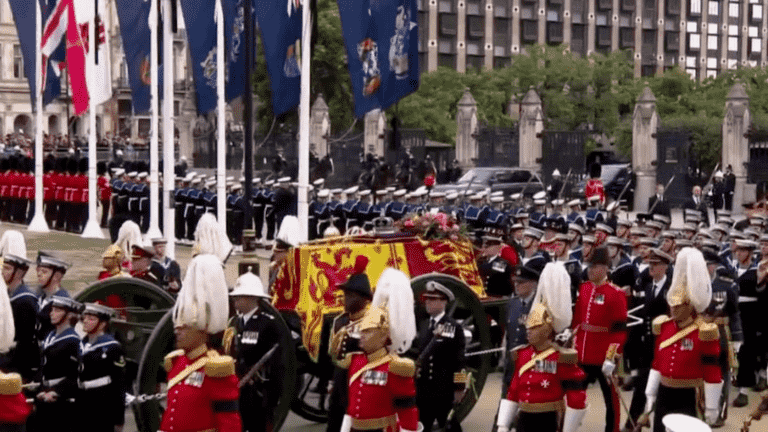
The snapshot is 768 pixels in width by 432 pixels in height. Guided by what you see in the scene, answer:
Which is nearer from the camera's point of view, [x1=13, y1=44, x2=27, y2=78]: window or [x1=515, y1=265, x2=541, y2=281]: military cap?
[x1=515, y1=265, x2=541, y2=281]: military cap

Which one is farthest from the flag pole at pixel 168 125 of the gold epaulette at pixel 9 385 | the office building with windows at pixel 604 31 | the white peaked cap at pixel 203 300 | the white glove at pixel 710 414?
the office building with windows at pixel 604 31

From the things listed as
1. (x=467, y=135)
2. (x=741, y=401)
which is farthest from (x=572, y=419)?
(x=467, y=135)

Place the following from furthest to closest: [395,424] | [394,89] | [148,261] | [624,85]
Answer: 1. [624,85]
2. [394,89]
3. [148,261]
4. [395,424]

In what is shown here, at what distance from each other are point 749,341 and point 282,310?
559 cm

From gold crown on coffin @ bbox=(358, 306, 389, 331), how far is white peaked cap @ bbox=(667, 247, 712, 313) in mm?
2823

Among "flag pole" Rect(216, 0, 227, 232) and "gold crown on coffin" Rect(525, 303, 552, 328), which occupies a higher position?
"flag pole" Rect(216, 0, 227, 232)

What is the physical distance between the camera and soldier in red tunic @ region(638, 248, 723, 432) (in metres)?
10.6

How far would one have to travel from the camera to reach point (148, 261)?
569 inches

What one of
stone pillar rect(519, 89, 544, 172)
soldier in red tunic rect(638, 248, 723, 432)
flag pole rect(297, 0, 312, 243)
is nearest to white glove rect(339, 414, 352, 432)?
soldier in red tunic rect(638, 248, 723, 432)

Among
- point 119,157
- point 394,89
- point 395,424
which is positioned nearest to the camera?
point 395,424

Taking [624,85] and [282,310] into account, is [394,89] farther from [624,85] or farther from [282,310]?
[624,85]

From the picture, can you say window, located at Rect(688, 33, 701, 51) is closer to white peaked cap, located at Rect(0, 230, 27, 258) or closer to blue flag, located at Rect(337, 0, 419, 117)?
blue flag, located at Rect(337, 0, 419, 117)

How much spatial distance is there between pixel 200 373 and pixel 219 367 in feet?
0.47

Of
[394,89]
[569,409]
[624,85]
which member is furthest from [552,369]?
[624,85]
